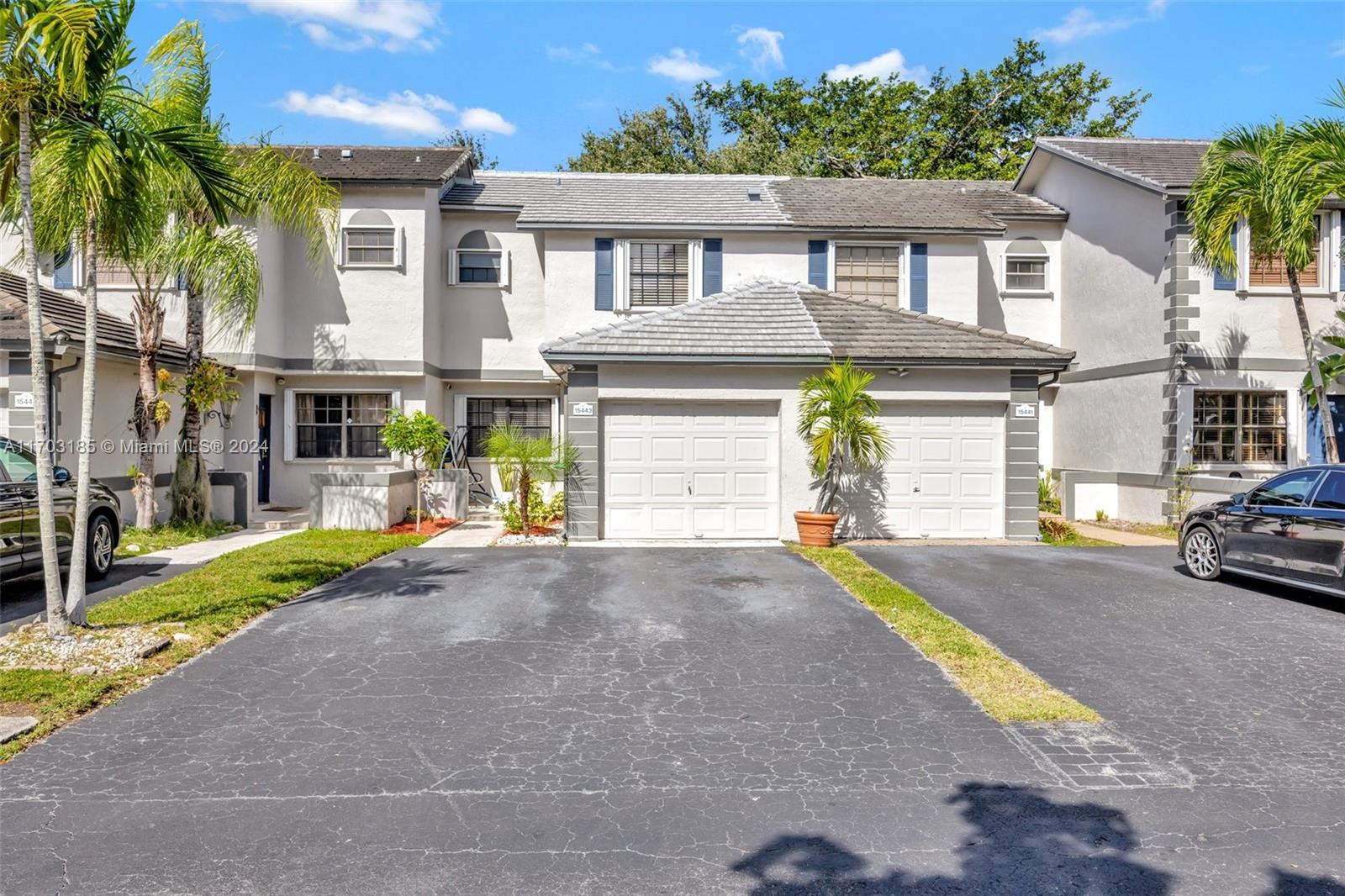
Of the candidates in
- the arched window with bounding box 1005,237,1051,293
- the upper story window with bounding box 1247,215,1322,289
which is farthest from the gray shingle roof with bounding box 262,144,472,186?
the upper story window with bounding box 1247,215,1322,289

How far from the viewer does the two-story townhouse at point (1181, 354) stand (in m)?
16.4

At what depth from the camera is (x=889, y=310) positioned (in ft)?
51.0

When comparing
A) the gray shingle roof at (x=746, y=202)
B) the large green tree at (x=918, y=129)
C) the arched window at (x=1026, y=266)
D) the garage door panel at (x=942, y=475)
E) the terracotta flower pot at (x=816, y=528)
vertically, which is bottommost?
the terracotta flower pot at (x=816, y=528)

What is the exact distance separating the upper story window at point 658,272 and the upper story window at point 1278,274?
36.6ft

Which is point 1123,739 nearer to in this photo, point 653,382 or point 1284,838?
point 1284,838

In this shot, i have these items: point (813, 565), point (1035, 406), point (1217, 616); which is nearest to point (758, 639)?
point (813, 565)

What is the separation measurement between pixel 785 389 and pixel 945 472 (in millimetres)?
3110

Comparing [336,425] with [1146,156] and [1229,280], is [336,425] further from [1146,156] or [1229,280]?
[1146,156]

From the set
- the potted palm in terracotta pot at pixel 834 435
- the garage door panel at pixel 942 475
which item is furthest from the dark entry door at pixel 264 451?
the garage door panel at pixel 942 475

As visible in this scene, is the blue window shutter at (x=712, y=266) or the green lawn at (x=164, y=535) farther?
the blue window shutter at (x=712, y=266)

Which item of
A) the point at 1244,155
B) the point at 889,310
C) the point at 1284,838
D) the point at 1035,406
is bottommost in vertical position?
the point at 1284,838

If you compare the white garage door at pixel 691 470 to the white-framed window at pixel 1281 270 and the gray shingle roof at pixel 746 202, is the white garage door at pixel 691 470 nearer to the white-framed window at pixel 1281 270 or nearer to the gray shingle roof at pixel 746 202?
the gray shingle roof at pixel 746 202

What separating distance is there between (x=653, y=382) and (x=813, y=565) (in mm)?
4116

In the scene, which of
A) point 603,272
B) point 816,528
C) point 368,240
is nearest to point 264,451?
point 368,240
